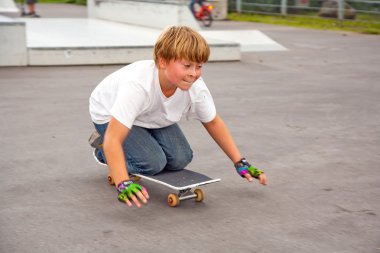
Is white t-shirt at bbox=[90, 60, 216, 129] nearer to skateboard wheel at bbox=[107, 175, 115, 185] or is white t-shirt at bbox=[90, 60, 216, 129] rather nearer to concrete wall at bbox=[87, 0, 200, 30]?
skateboard wheel at bbox=[107, 175, 115, 185]

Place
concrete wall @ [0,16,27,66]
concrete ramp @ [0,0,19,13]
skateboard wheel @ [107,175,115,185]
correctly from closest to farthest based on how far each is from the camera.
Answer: skateboard wheel @ [107,175,115,185] → concrete wall @ [0,16,27,66] → concrete ramp @ [0,0,19,13]

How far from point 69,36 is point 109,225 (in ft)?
31.9

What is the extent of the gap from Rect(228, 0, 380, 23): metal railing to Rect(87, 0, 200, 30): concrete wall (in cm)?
544

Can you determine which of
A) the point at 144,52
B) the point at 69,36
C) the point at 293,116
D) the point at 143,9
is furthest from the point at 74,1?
the point at 293,116

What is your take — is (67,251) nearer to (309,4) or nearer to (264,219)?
(264,219)

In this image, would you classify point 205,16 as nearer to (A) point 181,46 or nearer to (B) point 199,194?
(B) point 199,194

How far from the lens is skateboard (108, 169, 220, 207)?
14.5ft

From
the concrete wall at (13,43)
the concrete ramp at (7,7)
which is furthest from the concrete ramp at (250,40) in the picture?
the concrete ramp at (7,7)

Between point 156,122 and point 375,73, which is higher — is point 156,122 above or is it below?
above

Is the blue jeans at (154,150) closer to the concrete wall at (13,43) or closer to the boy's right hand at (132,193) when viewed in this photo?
the boy's right hand at (132,193)

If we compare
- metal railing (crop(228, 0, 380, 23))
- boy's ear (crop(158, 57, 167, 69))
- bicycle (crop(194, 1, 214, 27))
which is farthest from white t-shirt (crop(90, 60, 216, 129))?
bicycle (crop(194, 1, 214, 27))

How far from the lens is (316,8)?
20859 millimetres

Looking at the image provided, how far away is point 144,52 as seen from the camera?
1144cm

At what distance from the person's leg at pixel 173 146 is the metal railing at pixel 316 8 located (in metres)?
14.8
